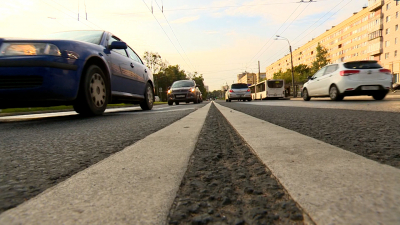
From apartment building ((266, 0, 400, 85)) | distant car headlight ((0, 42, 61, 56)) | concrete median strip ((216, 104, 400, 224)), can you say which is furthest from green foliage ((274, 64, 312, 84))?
concrete median strip ((216, 104, 400, 224))

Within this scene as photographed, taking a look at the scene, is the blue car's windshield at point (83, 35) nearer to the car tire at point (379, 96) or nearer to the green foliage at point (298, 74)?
the car tire at point (379, 96)

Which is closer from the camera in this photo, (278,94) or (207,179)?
(207,179)

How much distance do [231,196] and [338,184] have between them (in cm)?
33

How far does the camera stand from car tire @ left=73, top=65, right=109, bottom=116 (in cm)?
435

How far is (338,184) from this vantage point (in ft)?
2.62

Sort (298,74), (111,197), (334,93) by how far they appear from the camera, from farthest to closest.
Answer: (298,74)
(334,93)
(111,197)

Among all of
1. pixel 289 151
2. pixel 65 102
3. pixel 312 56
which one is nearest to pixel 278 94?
pixel 65 102

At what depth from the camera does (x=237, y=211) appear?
0.68 m

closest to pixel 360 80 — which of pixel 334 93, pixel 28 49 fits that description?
pixel 334 93

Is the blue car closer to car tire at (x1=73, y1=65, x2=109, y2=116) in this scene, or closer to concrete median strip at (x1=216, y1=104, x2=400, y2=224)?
car tire at (x1=73, y1=65, x2=109, y2=116)

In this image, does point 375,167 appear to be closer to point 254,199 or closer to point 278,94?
point 254,199

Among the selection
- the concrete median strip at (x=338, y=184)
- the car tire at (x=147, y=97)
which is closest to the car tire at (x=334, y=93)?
the car tire at (x=147, y=97)

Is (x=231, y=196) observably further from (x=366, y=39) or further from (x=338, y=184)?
(x=366, y=39)

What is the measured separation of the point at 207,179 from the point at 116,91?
4.93 meters
